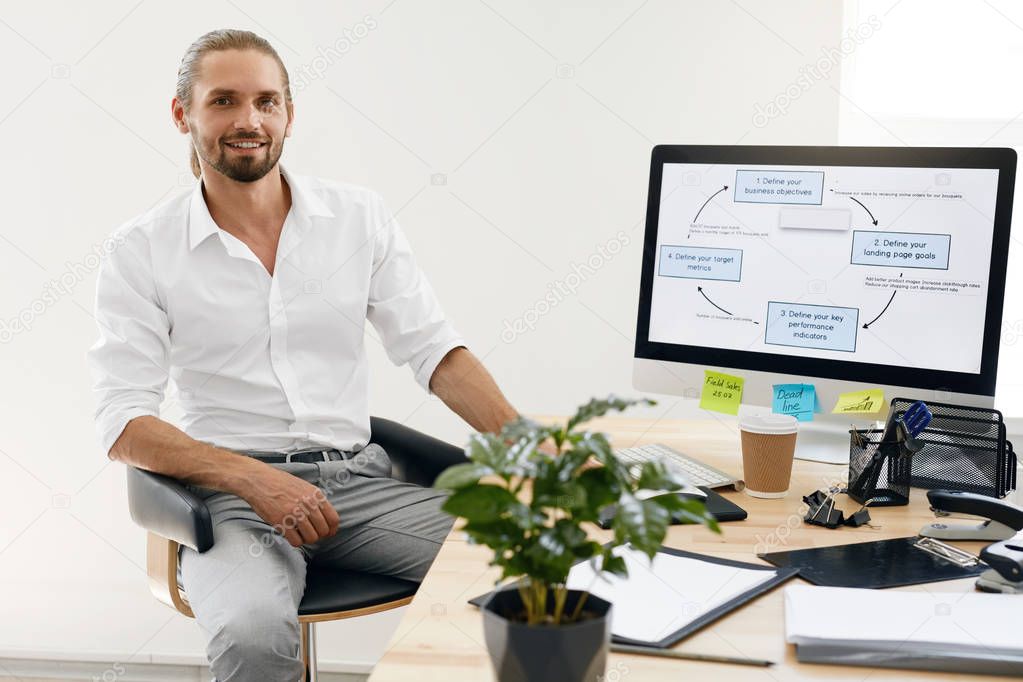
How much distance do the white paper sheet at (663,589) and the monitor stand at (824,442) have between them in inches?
23.2

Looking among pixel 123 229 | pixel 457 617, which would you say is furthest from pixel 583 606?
pixel 123 229

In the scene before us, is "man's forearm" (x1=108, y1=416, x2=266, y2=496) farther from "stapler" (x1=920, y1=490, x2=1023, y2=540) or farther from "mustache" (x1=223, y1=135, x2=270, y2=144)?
"stapler" (x1=920, y1=490, x2=1023, y2=540)

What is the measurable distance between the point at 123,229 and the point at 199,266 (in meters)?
0.17

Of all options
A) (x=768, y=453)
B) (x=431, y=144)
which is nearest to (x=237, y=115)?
(x=431, y=144)

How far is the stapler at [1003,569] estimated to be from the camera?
1.07 m

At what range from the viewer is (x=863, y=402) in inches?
62.2

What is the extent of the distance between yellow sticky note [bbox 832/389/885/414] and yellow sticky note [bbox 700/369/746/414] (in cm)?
17

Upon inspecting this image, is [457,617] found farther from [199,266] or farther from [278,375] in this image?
[199,266]

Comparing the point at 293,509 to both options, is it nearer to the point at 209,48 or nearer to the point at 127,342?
the point at 127,342

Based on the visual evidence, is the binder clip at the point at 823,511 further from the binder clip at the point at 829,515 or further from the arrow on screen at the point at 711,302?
the arrow on screen at the point at 711,302

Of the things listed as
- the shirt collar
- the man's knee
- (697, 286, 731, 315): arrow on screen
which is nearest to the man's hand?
the man's knee

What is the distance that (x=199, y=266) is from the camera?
1.88 metres

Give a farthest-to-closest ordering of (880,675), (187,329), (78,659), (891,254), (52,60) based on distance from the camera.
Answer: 1. (78,659)
2. (52,60)
3. (187,329)
4. (891,254)
5. (880,675)

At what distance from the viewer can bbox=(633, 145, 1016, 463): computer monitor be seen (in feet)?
4.99
